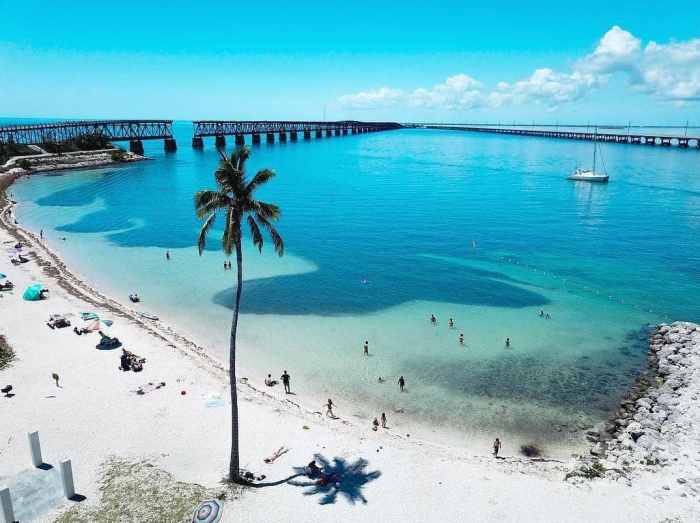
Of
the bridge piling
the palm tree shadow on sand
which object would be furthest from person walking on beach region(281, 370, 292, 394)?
the bridge piling

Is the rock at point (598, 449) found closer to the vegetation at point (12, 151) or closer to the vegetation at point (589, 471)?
the vegetation at point (589, 471)

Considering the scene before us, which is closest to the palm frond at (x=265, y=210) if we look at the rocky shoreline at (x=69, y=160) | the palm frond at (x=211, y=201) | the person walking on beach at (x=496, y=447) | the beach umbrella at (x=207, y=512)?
the palm frond at (x=211, y=201)

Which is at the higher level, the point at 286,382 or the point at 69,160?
the point at 69,160

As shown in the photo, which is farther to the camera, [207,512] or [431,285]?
[431,285]

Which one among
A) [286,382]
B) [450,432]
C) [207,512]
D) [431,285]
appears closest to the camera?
[207,512]

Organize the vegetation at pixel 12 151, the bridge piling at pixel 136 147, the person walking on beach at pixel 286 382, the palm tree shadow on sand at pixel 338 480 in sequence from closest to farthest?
1. the palm tree shadow on sand at pixel 338 480
2. the person walking on beach at pixel 286 382
3. the vegetation at pixel 12 151
4. the bridge piling at pixel 136 147

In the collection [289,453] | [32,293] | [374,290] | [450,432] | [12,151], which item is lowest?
[450,432]

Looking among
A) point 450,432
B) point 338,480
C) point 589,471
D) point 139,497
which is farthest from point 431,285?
point 139,497

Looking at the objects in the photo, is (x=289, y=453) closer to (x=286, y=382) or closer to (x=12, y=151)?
(x=286, y=382)
